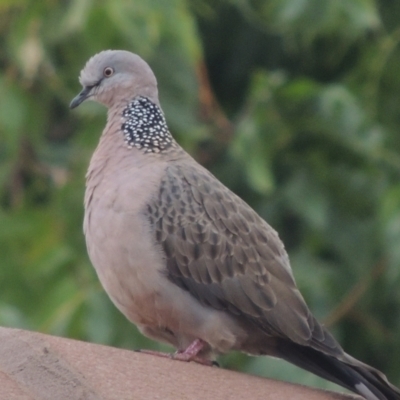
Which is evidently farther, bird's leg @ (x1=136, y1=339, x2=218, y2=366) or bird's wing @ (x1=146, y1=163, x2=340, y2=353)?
bird's wing @ (x1=146, y1=163, x2=340, y2=353)

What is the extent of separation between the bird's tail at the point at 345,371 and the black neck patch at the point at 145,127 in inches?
35.9

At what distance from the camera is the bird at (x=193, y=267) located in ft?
14.2

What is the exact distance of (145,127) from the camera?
4840 millimetres

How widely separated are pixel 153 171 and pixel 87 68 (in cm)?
74

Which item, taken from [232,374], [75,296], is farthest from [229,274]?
[75,296]

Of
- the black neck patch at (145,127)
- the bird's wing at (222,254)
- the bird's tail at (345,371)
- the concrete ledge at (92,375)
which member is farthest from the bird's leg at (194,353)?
the black neck patch at (145,127)

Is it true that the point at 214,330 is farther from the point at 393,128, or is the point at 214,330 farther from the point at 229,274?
the point at 393,128

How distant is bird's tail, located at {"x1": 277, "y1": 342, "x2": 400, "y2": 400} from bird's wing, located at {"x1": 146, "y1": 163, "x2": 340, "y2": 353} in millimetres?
127

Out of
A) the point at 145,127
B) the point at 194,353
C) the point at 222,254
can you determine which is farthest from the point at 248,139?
the point at 194,353

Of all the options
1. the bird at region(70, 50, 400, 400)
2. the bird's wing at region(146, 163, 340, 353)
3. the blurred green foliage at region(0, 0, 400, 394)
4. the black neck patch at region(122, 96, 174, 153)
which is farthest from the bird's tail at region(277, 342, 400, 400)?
the blurred green foliage at region(0, 0, 400, 394)

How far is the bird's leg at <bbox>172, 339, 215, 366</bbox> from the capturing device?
167 inches

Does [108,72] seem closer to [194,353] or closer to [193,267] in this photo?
[193,267]

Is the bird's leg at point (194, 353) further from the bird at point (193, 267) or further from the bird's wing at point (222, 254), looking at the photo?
the bird's wing at point (222, 254)

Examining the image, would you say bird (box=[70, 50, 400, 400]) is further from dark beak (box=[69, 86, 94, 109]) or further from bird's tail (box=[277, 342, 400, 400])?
dark beak (box=[69, 86, 94, 109])
